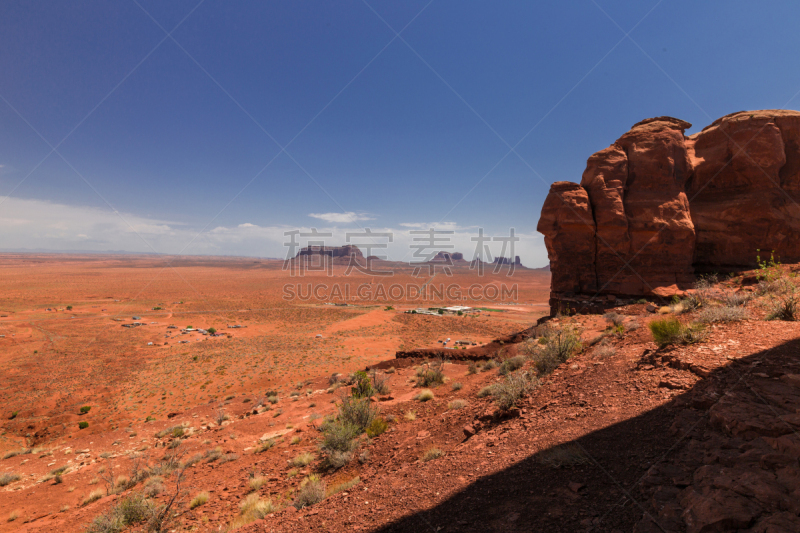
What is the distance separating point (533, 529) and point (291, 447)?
6.74 m

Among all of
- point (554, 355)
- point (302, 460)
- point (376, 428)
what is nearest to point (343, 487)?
point (302, 460)

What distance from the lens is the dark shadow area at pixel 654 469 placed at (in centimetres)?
261

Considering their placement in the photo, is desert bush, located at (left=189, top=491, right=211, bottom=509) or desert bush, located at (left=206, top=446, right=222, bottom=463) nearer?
desert bush, located at (left=189, top=491, right=211, bottom=509)

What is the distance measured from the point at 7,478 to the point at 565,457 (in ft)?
44.0

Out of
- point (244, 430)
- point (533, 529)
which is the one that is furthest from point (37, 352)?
point (533, 529)

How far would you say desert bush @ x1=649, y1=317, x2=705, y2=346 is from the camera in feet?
19.7

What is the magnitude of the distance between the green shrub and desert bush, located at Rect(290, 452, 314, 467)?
4.36 ft

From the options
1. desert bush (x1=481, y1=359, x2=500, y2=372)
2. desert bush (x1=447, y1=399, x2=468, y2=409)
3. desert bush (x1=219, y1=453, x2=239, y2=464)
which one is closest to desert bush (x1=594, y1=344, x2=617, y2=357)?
desert bush (x1=447, y1=399, x2=468, y2=409)

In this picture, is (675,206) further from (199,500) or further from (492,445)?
(199,500)

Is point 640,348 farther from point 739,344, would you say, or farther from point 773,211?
point 773,211

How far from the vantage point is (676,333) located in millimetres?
6145

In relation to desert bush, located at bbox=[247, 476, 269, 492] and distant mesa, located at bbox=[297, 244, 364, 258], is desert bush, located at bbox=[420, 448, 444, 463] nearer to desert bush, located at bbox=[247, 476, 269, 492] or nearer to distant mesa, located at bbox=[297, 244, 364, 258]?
desert bush, located at bbox=[247, 476, 269, 492]

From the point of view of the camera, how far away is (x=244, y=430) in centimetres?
1010

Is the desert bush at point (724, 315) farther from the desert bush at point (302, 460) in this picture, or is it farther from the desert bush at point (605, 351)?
the desert bush at point (302, 460)
